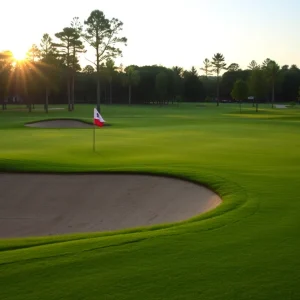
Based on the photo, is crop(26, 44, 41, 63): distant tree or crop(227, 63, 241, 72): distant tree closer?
crop(26, 44, 41, 63): distant tree

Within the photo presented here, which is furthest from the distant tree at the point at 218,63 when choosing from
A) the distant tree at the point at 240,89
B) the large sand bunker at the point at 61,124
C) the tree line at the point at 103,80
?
the large sand bunker at the point at 61,124

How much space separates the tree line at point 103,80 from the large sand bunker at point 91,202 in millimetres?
57773

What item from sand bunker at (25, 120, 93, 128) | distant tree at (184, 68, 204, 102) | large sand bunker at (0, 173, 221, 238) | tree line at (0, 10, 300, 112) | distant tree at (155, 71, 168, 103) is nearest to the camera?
large sand bunker at (0, 173, 221, 238)

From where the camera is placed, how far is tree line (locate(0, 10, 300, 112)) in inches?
2970

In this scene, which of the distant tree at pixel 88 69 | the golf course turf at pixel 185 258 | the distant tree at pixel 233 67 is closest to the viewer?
the golf course turf at pixel 185 258

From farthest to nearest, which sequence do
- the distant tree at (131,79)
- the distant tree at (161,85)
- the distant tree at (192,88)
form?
the distant tree at (192,88) → the distant tree at (161,85) → the distant tree at (131,79)

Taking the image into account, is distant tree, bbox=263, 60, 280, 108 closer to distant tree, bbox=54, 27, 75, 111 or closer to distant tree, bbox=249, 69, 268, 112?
distant tree, bbox=249, 69, 268, 112

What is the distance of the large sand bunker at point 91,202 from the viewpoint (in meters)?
11.3

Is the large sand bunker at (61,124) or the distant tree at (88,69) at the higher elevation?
the distant tree at (88,69)

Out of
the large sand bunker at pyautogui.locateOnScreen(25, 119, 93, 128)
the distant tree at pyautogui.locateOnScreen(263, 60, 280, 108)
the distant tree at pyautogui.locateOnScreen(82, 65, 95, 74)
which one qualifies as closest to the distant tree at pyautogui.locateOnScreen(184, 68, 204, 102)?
the distant tree at pyautogui.locateOnScreen(82, 65, 95, 74)

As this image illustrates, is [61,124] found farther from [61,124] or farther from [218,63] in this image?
[218,63]

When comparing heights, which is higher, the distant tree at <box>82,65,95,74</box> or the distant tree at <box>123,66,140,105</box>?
the distant tree at <box>82,65,95,74</box>

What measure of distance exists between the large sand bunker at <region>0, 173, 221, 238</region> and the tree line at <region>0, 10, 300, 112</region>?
190 feet

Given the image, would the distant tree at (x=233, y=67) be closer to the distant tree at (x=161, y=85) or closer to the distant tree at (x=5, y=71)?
the distant tree at (x=161, y=85)
